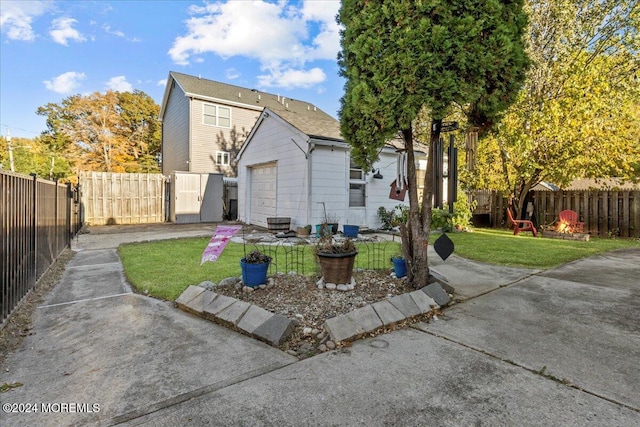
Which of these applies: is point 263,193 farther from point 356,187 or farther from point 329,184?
point 356,187

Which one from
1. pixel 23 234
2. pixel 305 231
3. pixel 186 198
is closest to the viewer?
pixel 23 234

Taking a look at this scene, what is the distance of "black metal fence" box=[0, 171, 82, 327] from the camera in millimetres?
3303

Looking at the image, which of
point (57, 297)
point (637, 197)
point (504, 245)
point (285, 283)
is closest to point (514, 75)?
point (285, 283)

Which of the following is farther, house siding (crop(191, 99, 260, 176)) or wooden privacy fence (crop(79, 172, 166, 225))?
house siding (crop(191, 99, 260, 176))

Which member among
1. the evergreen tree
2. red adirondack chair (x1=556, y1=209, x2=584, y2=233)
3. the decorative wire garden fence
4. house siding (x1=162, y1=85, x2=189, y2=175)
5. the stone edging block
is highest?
house siding (x1=162, y1=85, x2=189, y2=175)

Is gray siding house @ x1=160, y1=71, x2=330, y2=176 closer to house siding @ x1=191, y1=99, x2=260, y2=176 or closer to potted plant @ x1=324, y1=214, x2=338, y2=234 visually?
house siding @ x1=191, y1=99, x2=260, y2=176

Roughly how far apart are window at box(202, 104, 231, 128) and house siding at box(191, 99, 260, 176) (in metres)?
0.18

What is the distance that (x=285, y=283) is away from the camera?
4539 millimetres

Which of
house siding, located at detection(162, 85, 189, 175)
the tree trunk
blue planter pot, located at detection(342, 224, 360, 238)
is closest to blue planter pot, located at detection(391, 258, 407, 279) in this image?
the tree trunk

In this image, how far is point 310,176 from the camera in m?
9.77

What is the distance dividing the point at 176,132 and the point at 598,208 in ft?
70.9

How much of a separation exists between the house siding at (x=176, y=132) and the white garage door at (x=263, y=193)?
774 cm

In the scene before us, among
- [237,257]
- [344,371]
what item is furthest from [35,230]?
[344,371]

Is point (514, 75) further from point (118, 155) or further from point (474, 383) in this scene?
point (118, 155)
